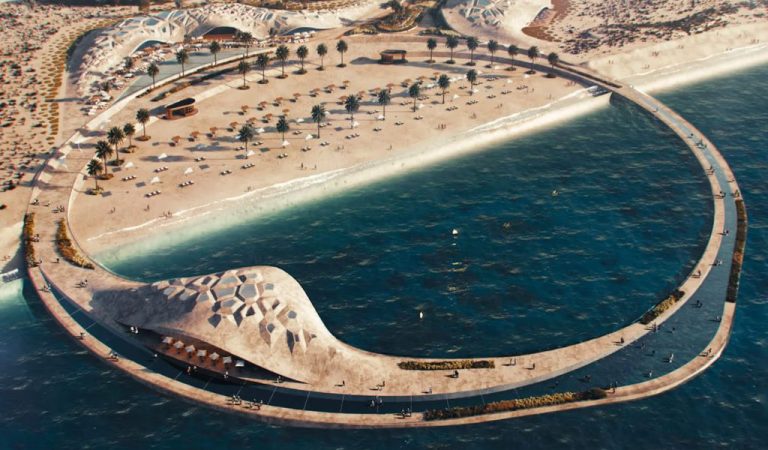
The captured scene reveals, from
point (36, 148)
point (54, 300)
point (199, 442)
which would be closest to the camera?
point (199, 442)

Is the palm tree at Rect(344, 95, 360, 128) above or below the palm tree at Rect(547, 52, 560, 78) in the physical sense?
below

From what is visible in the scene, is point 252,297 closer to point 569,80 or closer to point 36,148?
point 36,148

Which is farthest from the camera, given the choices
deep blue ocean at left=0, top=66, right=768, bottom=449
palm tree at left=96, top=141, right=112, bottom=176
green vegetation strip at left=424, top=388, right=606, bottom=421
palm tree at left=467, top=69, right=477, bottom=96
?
palm tree at left=467, top=69, right=477, bottom=96

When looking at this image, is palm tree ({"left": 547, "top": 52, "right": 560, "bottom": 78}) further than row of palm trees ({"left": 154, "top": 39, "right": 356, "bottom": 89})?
Yes

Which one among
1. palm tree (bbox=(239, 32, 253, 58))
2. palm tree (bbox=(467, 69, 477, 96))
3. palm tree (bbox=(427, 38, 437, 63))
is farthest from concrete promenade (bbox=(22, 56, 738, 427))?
palm tree (bbox=(427, 38, 437, 63))

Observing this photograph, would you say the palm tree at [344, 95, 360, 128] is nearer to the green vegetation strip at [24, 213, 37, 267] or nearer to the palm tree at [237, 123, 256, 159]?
the palm tree at [237, 123, 256, 159]

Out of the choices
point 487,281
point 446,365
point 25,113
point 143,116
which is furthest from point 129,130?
point 446,365

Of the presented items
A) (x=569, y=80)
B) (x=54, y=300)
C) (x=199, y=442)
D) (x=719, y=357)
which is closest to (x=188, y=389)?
(x=199, y=442)

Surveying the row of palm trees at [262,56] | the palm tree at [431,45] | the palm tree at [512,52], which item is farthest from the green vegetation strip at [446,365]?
the palm tree at [431,45]
